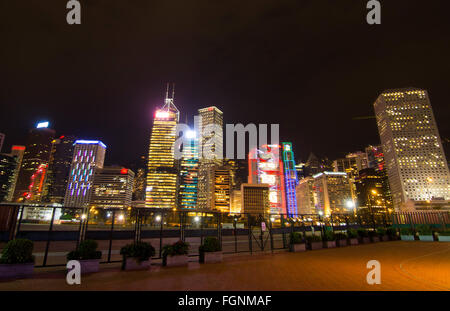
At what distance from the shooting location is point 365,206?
18912 cm

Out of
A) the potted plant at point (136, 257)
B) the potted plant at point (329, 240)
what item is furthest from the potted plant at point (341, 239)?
the potted plant at point (136, 257)

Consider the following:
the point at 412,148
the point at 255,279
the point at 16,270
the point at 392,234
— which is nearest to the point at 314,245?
the point at 255,279

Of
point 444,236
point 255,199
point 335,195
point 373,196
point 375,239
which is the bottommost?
point 375,239

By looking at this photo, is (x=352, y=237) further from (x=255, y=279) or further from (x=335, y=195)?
(x=335, y=195)

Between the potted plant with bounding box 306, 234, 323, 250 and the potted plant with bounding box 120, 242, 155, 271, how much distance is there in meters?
13.1

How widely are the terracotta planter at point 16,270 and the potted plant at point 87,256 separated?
4.27ft

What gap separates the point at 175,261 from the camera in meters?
11.5

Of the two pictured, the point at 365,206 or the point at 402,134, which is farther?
the point at 365,206

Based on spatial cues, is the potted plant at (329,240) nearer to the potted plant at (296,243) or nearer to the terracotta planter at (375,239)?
the potted plant at (296,243)

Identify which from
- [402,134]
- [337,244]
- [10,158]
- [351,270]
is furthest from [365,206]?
[10,158]

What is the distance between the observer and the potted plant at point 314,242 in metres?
18.2

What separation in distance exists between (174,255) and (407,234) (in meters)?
30.0
